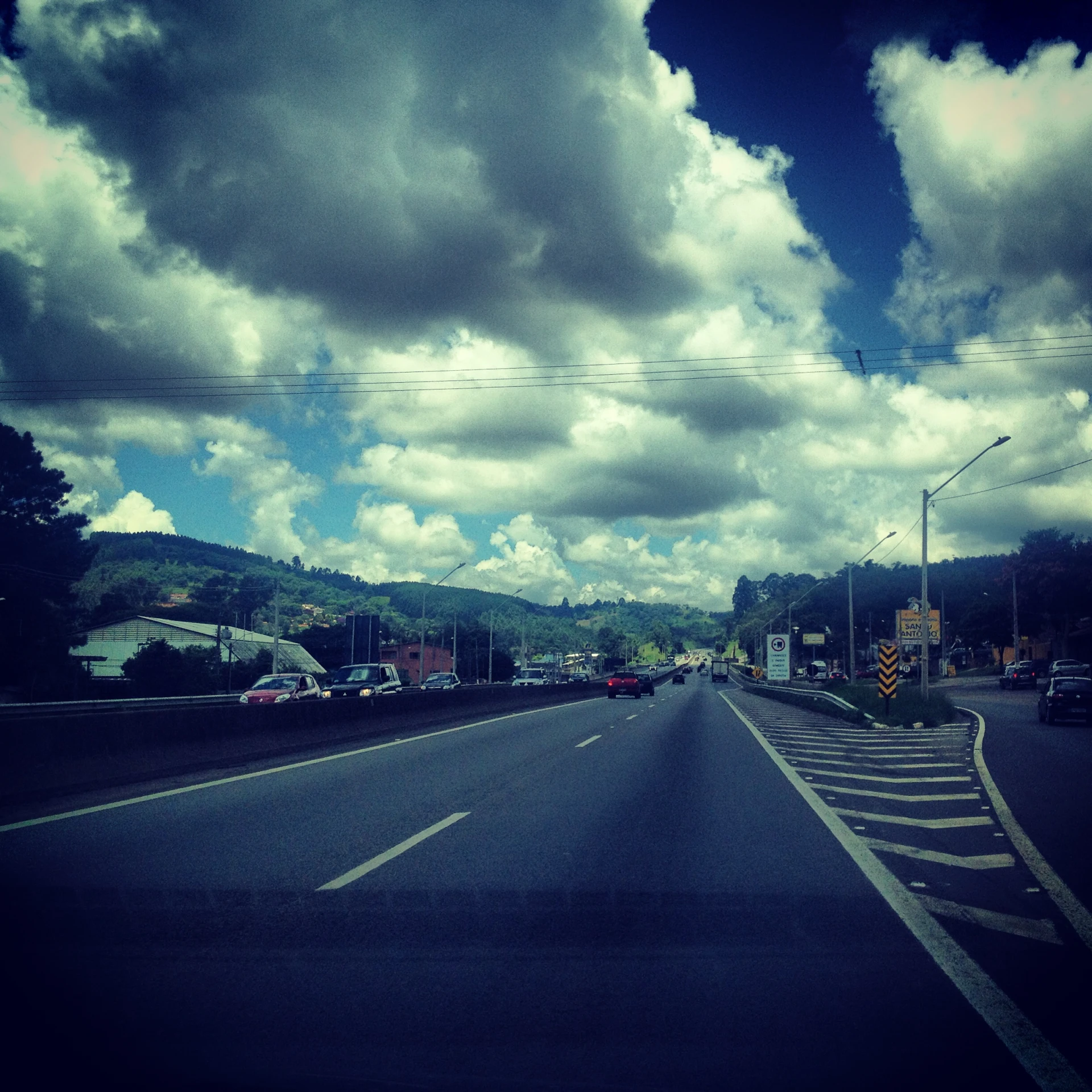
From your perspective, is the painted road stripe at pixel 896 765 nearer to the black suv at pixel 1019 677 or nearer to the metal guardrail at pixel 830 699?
the metal guardrail at pixel 830 699

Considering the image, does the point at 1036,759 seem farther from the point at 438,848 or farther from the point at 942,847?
the point at 438,848

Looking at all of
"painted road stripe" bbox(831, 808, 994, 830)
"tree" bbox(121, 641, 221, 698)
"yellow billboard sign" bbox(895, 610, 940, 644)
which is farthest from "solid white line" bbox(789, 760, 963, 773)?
"tree" bbox(121, 641, 221, 698)

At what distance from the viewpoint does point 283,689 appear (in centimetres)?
2973

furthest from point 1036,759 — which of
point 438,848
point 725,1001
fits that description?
point 725,1001

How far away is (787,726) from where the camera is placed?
26719 mm

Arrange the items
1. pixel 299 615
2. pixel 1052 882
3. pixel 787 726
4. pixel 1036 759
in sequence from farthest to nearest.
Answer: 1. pixel 299 615
2. pixel 787 726
3. pixel 1036 759
4. pixel 1052 882

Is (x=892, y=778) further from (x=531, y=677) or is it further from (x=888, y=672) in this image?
(x=531, y=677)

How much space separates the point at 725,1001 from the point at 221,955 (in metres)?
2.89

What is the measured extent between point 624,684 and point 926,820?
44.4 meters

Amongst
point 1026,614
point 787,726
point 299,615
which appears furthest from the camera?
point 299,615

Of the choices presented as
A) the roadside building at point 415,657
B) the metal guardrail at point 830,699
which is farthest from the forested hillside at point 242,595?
the metal guardrail at point 830,699

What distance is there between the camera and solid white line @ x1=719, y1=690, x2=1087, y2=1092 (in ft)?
12.9

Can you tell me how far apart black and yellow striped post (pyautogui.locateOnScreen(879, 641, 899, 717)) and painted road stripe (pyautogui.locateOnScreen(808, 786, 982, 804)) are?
58.6ft

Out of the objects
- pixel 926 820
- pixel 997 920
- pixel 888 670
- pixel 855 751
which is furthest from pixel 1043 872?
pixel 888 670
